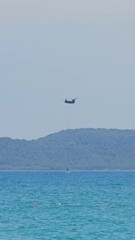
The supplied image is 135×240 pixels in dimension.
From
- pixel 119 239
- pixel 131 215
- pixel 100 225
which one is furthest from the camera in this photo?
pixel 131 215

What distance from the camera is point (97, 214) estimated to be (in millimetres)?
64000

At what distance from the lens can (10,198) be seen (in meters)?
85.6

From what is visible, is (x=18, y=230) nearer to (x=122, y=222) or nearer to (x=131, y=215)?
(x=122, y=222)

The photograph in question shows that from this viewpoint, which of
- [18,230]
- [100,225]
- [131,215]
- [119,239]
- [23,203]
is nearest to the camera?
[119,239]

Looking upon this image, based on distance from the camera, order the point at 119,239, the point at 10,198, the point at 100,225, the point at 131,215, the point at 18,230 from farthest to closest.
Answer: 1. the point at 10,198
2. the point at 131,215
3. the point at 100,225
4. the point at 18,230
5. the point at 119,239

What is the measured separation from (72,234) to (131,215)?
508 inches

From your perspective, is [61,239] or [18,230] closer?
[61,239]

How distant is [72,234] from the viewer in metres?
50.5

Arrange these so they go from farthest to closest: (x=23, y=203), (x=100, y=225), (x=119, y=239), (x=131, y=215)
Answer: (x=23, y=203) < (x=131, y=215) < (x=100, y=225) < (x=119, y=239)

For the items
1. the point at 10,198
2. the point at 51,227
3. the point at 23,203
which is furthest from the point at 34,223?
the point at 10,198

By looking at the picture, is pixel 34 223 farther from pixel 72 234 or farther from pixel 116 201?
pixel 116 201

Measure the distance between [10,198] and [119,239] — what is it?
3838 cm

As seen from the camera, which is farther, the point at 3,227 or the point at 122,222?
the point at 122,222

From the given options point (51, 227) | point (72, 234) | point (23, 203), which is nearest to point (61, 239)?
point (72, 234)
